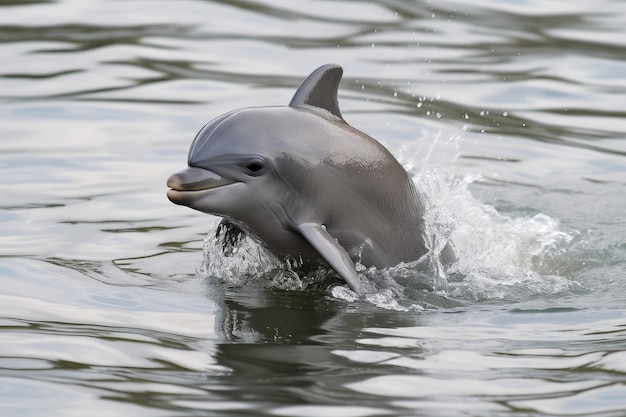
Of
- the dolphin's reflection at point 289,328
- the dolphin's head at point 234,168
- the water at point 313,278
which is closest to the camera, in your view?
the water at point 313,278

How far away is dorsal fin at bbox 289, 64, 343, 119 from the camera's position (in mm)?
7219

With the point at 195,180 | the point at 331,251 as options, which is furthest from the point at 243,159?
the point at 331,251

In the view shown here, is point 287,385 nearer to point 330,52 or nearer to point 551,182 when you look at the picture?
point 551,182

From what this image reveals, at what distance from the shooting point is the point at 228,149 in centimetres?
677

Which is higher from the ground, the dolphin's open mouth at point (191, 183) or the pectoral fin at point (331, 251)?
the dolphin's open mouth at point (191, 183)

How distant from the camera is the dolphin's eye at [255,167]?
267 inches

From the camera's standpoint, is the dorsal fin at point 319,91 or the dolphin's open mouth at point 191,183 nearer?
the dolphin's open mouth at point 191,183

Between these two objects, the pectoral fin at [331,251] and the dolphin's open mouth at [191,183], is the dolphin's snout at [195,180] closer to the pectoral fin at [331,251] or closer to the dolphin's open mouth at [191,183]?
the dolphin's open mouth at [191,183]

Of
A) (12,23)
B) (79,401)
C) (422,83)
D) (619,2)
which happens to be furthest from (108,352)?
(619,2)

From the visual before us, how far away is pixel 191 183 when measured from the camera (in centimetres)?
663

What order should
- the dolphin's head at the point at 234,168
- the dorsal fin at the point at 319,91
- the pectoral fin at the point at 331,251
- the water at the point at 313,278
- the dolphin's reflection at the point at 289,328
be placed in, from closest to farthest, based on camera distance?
the water at the point at 313,278, the dolphin's reflection at the point at 289,328, the pectoral fin at the point at 331,251, the dolphin's head at the point at 234,168, the dorsal fin at the point at 319,91

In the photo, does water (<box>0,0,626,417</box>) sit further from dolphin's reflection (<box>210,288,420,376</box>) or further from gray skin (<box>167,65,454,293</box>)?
gray skin (<box>167,65,454,293</box>)

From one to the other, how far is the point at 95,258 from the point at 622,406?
149 inches

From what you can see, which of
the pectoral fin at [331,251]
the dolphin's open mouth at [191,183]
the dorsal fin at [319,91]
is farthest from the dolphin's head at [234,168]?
the dorsal fin at [319,91]
